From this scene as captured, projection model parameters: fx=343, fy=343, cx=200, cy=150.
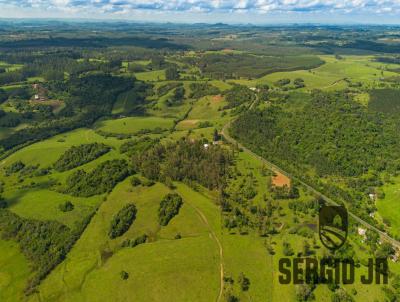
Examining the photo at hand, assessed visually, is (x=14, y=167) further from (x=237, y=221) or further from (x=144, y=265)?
(x=237, y=221)

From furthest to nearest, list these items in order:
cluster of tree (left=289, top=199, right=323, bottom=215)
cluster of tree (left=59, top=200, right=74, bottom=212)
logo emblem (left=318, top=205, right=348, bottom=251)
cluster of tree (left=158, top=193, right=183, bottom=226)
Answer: cluster of tree (left=59, top=200, right=74, bottom=212)
cluster of tree (left=289, top=199, right=323, bottom=215)
cluster of tree (left=158, top=193, right=183, bottom=226)
logo emblem (left=318, top=205, right=348, bottom=251)

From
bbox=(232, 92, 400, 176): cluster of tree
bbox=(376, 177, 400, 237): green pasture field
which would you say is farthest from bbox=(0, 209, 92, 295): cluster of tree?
bbox=(376, 177, 400, 237): green pasture field

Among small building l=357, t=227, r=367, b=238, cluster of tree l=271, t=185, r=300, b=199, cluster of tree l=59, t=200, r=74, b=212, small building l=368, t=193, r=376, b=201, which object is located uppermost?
small building l=357, t=227, r=367, b=238

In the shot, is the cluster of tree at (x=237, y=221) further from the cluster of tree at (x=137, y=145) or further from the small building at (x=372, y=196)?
the cluster of tree at (x=137, y=145)

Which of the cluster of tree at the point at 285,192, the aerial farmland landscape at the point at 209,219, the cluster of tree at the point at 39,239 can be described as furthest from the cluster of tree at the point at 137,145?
the cluster of tree at the point at 285,192

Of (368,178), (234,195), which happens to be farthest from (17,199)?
(368,178)

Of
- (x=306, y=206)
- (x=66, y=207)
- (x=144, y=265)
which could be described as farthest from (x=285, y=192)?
(x=66, y=207)

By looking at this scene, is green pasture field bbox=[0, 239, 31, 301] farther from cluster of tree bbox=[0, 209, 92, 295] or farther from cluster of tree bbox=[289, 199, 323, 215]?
cluster of tree bbox=[289, 199, 323, 215]
